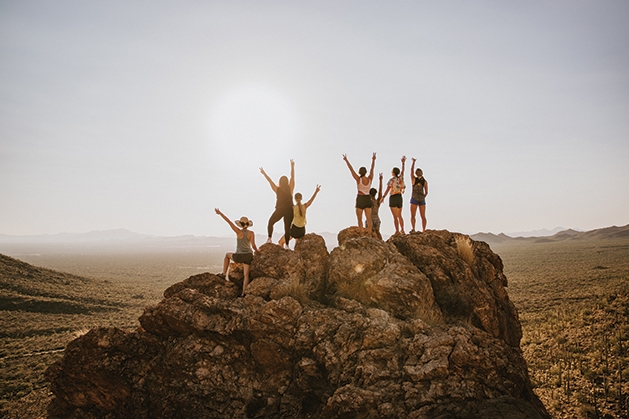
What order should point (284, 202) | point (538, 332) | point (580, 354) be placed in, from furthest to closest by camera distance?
point (538, 332) < point (580, 354) < point (284, 202)

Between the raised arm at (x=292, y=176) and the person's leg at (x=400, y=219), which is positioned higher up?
the raised arm at (x=292, y=176)

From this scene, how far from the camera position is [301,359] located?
25.4ft

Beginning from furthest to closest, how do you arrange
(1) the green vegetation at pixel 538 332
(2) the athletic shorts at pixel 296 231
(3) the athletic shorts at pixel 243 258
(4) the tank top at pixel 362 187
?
(1) the green vegetation at pixel 538 332 → (4) the tank top at pixel 362 187 → (2) the athletic shorts at pixel 296 231 → (3) the athletic shorts at pixel 243 258

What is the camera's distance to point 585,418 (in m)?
12.1

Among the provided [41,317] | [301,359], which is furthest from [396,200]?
[41,317]

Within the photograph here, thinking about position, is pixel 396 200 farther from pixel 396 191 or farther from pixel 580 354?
pixel 580 354

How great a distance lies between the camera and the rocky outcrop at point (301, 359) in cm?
665

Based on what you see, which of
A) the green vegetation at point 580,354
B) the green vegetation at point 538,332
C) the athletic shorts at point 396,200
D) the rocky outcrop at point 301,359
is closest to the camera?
the rocky outcrop at point 301,359

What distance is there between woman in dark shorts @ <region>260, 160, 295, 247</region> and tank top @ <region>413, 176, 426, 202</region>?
505cm

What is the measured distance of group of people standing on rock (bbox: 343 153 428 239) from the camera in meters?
11.4

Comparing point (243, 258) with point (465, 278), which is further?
point (465, 278)

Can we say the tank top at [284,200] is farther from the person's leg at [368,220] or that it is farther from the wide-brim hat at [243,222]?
the person's leg at [368,220]

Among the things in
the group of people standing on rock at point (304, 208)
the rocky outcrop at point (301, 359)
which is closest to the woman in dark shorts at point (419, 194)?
the group of people standing on rock at point (304, 208)

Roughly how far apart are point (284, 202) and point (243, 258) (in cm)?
242
